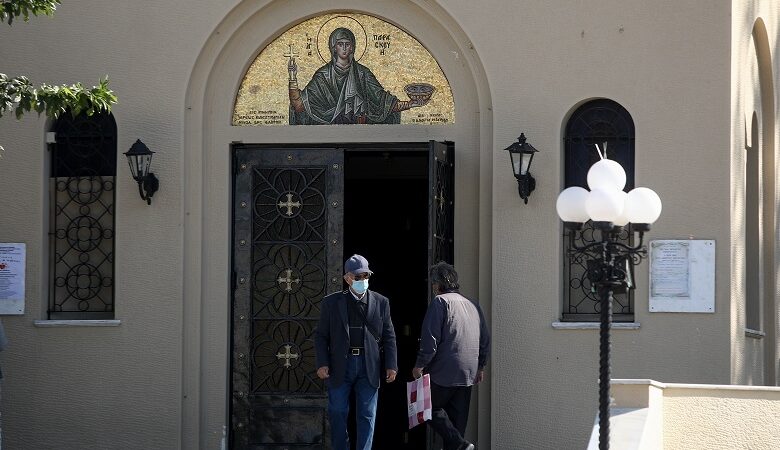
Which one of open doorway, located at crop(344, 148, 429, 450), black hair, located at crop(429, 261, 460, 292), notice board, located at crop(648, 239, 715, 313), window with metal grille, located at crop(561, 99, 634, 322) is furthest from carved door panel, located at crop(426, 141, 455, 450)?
open doorway, located at crop(344, 148, 429, 450)

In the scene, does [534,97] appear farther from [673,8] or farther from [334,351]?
[334,351]

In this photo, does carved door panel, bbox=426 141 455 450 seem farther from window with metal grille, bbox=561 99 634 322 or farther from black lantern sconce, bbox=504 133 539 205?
window with metal grille, bbox=561 99 634 322

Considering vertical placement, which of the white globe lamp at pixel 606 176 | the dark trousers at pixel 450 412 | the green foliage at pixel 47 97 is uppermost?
the green foliage at pixel 47 97

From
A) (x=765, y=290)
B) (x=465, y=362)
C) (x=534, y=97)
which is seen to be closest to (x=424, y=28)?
(x=534, y=97)

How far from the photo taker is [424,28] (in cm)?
1534

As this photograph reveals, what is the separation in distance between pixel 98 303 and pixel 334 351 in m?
3.21

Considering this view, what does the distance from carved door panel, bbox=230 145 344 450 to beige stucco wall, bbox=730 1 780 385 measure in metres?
3.99

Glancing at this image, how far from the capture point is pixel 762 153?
57.7ft

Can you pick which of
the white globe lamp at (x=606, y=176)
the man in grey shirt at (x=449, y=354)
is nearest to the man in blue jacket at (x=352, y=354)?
the man in grey shirt at (x=449, y=354)

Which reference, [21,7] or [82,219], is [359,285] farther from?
[21,7]

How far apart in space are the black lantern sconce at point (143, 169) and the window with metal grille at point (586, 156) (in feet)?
13.7

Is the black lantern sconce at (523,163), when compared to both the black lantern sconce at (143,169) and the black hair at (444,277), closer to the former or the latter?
the black hair at (444,277)

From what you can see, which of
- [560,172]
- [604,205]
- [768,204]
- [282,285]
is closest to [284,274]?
[282,285]

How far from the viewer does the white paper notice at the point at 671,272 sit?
570 inches
